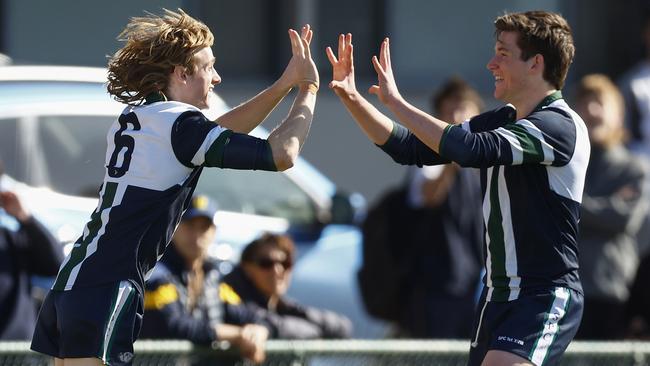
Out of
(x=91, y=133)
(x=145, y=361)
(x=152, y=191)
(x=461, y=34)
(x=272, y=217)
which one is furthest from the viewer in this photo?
(x=461, y=34)

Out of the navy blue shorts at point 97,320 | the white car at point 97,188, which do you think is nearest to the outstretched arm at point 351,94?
the navy blue shorts at point 97,320

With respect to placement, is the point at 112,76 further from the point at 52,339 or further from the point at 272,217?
the point at 272,217

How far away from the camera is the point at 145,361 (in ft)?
23.6

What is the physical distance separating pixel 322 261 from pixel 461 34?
450 centimetres

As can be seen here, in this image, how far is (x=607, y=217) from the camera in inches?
361

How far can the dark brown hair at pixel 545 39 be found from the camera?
6.02 m

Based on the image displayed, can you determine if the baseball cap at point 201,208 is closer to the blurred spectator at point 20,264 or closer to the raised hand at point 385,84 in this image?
the blurred spectator at point 20,264

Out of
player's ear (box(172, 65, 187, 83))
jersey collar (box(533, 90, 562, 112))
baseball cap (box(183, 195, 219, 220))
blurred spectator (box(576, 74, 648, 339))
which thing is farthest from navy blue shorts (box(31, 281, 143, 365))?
blurred spectator (box(576, 74, 648, 339))

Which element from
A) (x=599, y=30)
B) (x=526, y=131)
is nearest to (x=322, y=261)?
(x=526, y=131)

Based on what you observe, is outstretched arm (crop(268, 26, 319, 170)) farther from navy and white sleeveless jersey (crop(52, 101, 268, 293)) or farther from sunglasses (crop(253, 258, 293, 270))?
sunglasses (crop(253, 258, 293, 270))

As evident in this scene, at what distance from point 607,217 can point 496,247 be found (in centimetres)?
340

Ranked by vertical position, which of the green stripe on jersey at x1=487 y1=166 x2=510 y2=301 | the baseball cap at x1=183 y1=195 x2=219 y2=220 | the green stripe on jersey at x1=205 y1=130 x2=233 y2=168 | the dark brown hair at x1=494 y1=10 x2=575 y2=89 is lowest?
the baseball cap at x1=183 y1=195 x2=219 y2=220

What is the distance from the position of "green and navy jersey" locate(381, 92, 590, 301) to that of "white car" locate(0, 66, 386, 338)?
2904mm

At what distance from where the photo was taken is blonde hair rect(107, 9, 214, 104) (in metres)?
Result: 5.62
